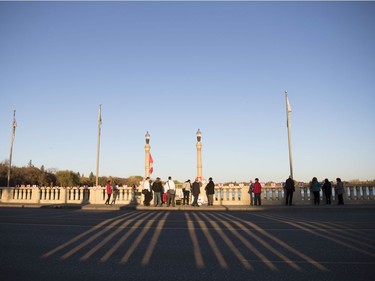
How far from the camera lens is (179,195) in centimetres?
2500

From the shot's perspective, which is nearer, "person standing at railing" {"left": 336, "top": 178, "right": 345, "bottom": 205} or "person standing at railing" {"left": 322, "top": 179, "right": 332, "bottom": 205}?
"person standing at railing" {"left": 336, "top": 178, "right": 345, "bottom": 205}

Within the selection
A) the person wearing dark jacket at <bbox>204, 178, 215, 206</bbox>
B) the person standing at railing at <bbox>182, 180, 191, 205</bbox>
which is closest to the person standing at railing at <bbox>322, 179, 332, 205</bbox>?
the person wearing dark jacket at <bbox>204, 178, 215, 206</bbox>

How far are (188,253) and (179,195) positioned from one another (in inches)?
732

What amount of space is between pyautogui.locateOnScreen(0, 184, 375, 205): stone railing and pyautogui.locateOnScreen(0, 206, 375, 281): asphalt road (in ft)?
42.3

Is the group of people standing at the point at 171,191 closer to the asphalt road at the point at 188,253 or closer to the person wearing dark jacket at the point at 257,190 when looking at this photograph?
the person wearing dark jacket at the point at 257,190

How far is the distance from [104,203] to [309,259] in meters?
21.0

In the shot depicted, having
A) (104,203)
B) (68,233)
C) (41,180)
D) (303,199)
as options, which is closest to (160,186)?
(104,203)

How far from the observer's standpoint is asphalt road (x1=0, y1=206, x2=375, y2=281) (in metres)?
5.08

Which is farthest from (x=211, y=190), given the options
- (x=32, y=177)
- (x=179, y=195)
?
(x=32, y=177)

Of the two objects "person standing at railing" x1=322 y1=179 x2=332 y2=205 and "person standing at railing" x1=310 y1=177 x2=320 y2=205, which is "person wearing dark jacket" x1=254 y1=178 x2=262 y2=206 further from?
"person standing at railing" x1=322 y1=179 x2=332 y2=205

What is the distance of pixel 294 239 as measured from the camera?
26.6ft

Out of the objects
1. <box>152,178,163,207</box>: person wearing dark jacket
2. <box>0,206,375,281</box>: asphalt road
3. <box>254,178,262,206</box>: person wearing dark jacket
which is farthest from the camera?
<box>152,178,163,207</box>: person wearing dark jacket

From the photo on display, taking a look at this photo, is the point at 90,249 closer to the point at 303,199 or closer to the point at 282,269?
the point at 282,269

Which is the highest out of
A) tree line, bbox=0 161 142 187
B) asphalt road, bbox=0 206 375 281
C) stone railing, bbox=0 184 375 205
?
tree line, bbox=0 161 142 187
